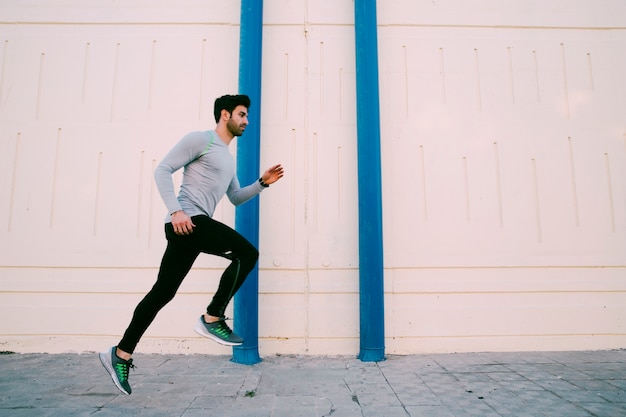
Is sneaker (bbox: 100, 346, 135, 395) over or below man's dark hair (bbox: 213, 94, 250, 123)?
below

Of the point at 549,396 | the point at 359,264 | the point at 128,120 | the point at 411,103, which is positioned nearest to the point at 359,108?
the point at 411,103

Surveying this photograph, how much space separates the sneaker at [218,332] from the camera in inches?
92.3

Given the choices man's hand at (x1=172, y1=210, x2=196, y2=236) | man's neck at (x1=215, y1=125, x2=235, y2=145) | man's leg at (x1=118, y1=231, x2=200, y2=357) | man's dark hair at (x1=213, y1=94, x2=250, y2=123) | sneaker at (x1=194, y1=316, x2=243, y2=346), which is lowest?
sneaker at (x1=194, y1=316, x2=243, y2=346)

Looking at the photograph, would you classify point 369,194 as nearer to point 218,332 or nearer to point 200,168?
point 200,168

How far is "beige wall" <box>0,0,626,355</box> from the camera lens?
357cm

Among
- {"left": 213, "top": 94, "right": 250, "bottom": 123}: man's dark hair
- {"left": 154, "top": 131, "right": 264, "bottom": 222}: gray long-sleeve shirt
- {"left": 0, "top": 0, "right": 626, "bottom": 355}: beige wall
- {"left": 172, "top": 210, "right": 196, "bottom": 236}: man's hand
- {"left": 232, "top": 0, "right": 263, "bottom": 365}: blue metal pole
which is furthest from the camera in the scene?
{"left": 0, "top": 0, "right": 626, "bottom": 355}: beige wall

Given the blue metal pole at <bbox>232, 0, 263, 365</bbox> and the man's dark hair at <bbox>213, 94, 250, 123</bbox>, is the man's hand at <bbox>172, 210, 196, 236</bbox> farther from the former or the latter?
the blue metal pole at <bbox>232, 0, 263, 365</bbox>

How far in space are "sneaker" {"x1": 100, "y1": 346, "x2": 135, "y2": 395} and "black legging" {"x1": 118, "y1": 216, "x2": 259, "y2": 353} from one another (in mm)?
66

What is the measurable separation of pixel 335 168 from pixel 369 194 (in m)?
0.53

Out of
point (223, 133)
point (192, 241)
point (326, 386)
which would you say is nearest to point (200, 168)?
point (223, 133)

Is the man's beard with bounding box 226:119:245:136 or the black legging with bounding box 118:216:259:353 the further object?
the man's beard with bounding box 226:119:245:136

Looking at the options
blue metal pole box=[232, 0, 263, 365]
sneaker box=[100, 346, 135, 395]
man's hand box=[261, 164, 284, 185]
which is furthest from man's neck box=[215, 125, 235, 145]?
sneaker box=[100, 346, 135, 395]

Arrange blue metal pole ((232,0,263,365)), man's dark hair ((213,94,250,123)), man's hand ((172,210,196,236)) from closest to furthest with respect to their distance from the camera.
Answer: man's hand ((172,210,196,236)), man's dark hair ((213,94,250,123)), blue metal pole ((232,0,263,365))

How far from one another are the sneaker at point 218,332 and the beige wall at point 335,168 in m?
1.18
